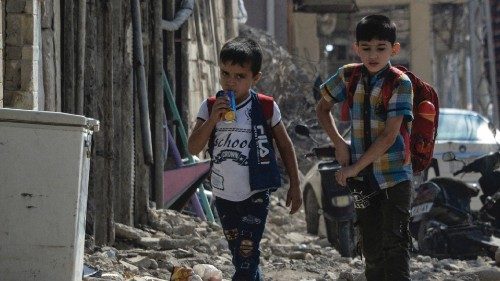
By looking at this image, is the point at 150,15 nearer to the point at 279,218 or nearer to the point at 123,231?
the point at 123,231

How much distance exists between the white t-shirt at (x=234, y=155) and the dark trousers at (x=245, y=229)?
53 mm

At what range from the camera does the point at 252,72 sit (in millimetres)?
6500

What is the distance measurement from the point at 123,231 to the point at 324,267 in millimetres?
1670

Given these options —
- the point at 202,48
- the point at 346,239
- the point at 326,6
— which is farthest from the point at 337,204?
the point at 326,6

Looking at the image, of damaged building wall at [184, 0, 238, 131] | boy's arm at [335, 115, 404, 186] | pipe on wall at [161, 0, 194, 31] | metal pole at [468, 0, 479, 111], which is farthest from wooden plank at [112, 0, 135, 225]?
metal pole at [468, 0, 479, 111]

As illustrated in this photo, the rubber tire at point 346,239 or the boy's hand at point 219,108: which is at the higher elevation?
the boy's hand at point 219,108

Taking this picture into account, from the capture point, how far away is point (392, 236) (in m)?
6.32

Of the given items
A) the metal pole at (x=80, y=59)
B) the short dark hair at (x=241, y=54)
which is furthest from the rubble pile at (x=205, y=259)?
the short dark hair at (x=241, y=54)

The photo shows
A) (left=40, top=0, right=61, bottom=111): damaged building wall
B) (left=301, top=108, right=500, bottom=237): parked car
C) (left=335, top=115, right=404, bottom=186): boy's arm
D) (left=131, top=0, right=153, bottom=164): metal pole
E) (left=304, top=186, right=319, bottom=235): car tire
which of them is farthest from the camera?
(left=304, top=186, right=319, bottom=235): car tire

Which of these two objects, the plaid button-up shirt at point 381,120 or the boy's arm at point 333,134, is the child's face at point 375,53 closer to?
the plaid button-up shirt at point 381,120

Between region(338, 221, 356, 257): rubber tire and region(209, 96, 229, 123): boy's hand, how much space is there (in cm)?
560

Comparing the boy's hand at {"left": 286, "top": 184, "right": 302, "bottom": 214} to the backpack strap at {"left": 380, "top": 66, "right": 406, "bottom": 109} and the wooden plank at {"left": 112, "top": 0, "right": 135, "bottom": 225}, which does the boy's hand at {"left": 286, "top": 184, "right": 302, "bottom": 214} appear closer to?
the backpack strap at {"left": 380, "top": 66, "right": 406, "bottom": 109}

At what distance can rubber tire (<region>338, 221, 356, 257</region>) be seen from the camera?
11763 mm

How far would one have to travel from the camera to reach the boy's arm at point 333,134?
21.1 feet
